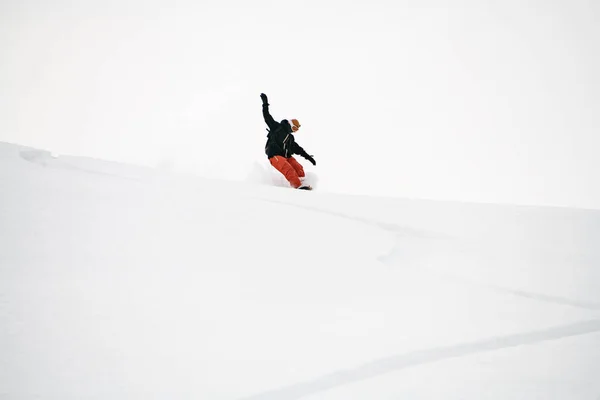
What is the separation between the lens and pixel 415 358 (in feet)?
4.60

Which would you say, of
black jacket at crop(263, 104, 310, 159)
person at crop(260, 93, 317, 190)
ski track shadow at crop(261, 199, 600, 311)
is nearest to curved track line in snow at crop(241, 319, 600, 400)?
ski track shadow at crop(261, 199, 600, 311)

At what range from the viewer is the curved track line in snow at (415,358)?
126 centimetres

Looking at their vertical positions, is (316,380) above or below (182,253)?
below

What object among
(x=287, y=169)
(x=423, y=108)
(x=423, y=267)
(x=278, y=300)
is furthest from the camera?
(x=423, y=108)

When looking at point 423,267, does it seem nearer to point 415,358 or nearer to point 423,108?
point 415,358

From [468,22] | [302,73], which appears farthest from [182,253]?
[468,22]

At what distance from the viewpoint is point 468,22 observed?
74812mm

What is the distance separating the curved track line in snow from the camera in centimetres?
126

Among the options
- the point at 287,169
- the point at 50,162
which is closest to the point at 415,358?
the point at 50,162

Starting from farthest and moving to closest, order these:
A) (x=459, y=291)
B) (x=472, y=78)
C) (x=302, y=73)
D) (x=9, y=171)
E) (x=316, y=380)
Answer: (x=302, y=73)
(x=472, y=78)
(x=9, y=171)
(x=459, y=291)
(x=316, y=380)

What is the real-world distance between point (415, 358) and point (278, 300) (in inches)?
23.2

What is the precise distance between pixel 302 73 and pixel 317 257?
72943 mm

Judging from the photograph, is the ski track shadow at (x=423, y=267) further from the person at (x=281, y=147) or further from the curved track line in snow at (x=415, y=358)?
the person at (x=281, y=147)

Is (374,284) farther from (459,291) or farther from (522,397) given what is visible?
(522,397)
